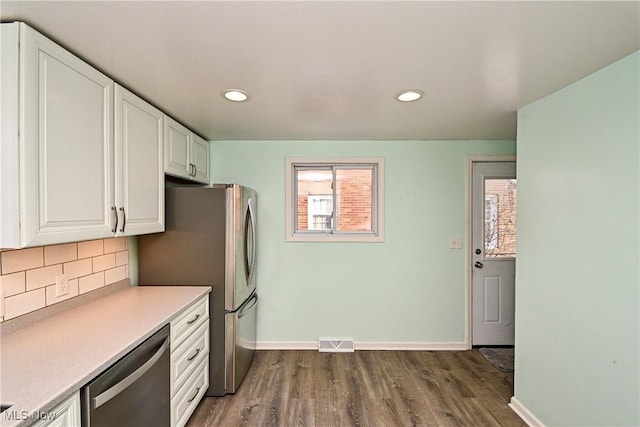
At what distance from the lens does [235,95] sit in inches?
74.6

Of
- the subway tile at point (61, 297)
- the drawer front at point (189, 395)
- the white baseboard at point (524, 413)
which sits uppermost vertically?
the subway tile at point (61, 297)

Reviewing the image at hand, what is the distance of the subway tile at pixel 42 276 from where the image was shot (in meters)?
1.51

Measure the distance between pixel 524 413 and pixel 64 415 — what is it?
8.65ft

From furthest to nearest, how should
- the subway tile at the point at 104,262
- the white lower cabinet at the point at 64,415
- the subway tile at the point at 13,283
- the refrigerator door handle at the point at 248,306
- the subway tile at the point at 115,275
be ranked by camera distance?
the refrigerator door handle at the point at 248,306
the subway tile at the point at 115,275
the subway tile at the point at 104,262
the subway tile at the point at 13,283
the white lower cabinet at the point at 64,415

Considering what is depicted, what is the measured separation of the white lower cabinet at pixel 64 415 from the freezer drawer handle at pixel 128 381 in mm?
61

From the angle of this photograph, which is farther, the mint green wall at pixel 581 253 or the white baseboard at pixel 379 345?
the white baseboard at pixel 379 345

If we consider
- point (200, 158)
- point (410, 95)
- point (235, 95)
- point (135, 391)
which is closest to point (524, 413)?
point (410, 95)

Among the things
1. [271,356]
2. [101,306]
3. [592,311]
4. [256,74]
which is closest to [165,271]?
[101,306]

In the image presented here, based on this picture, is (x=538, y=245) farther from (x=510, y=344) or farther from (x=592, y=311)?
(x=510, y=344)

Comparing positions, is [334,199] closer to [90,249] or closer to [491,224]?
[491,224]

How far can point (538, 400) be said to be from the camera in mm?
1979

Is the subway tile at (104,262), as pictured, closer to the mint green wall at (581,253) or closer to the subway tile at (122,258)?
the subway tile at (122,258)

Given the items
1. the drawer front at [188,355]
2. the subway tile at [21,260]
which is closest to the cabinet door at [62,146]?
the subway tile at [21,260]

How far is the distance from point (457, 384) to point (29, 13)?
3.42 m
